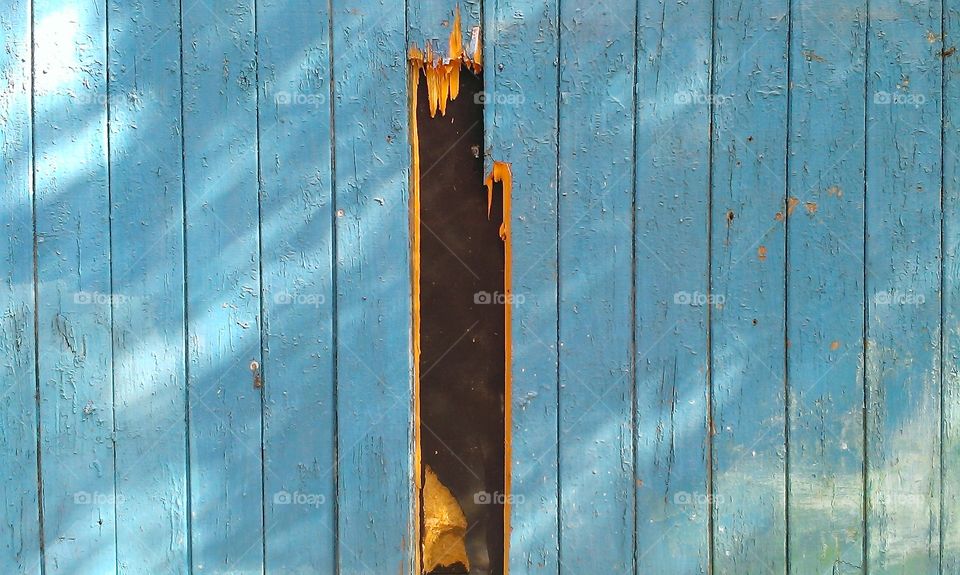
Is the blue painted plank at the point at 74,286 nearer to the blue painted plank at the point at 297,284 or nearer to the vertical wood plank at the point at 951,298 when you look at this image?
the blue painted plank at the point at 297,284

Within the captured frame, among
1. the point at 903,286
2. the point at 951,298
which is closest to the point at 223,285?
the point at 903,286

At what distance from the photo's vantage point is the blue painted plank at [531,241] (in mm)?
1801

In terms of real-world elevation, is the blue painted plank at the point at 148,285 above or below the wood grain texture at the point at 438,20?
below

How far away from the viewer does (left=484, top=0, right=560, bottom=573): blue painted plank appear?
1801 mm

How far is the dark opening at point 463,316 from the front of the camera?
6.02 feet

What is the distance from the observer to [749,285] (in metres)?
1.83

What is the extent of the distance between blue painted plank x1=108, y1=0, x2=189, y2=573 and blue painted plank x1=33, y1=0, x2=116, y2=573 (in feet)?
0.10

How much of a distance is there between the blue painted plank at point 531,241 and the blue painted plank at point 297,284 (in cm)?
40

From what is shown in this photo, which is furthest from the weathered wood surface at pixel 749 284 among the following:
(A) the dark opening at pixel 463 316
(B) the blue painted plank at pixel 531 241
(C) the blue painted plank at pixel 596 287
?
(A) the dark opening at pixel 463 316

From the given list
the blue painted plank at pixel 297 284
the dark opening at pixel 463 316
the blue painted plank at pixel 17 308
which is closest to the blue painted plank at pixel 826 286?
the dark opening at pixel 463 316

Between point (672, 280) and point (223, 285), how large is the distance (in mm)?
1035

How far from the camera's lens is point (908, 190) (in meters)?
1.83

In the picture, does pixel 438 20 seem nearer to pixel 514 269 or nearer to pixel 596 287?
pixel 514 269

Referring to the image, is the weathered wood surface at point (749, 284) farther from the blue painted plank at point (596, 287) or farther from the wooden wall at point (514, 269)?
the blue painted plank at point (596, 287)
